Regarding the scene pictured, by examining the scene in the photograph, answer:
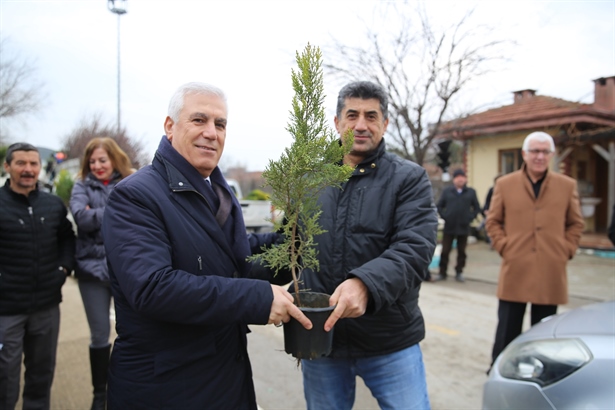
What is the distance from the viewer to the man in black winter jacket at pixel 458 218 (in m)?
8.48

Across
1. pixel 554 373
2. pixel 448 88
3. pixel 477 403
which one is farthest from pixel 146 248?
pixel 448 88

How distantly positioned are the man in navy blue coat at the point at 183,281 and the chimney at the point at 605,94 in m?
15.2

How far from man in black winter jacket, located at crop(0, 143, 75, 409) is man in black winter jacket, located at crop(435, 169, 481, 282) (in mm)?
7052

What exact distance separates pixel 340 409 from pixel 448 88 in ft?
27.9

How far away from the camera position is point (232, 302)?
145 cm

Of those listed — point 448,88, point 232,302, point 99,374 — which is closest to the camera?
point 232,302

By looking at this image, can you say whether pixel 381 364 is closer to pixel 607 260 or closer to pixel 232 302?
pixel 232 302

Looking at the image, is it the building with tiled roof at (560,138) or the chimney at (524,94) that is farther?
the chimney at (524,94)

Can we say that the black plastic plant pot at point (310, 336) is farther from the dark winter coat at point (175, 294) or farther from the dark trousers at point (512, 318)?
→ the dark trousers at point (512, 318)

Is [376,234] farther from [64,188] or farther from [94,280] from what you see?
[64,188]

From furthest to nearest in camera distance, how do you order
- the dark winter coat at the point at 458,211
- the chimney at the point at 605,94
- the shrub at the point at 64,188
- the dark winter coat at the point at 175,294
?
the chimney at the point at 605,94 < the shrub at the point at 64,188 < the dark winter coat at the point at 458,211 < the dark winter coat at the point at 175,294

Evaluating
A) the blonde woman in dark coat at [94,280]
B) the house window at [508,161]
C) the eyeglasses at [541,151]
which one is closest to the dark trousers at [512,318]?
the eyeglasses at [541,151]

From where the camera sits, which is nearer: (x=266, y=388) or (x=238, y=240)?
(x=238, y=240)

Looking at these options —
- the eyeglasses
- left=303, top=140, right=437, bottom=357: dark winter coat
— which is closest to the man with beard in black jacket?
left=303, top=140, right=437, bottom=357: dark winter coat
